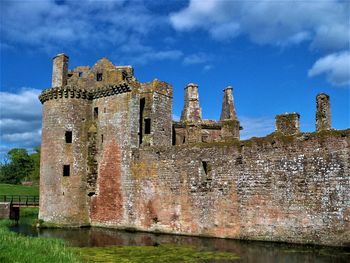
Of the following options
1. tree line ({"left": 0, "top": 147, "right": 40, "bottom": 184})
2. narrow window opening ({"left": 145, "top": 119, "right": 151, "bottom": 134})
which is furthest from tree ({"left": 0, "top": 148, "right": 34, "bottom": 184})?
narrow window opening ({"left": 145, "top": 119, "right": 151, "bottom": 134})

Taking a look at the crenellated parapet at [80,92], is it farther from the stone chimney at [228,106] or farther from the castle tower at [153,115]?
the stone chimney at [228,106]

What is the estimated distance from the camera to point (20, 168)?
85.9 meters

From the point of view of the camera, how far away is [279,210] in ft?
57.9

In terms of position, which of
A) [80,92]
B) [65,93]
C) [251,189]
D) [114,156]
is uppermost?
[80,92]

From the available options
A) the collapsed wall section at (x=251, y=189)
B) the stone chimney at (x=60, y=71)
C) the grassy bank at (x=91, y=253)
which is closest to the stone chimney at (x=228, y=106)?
the collapsed wall section at (x=251, y=189)

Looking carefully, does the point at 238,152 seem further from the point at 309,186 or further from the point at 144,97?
the point at 144,97

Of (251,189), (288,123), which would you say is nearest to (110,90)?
(251,189)

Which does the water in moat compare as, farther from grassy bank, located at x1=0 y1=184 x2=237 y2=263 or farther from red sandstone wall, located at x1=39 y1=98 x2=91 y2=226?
red sandstone wall, located at x1=39 y1=98 x2=91 y2=226

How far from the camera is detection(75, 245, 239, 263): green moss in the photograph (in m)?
13.9

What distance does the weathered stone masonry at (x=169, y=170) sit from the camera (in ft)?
55.0

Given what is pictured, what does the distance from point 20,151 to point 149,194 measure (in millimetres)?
77200

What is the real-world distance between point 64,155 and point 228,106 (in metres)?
14.8

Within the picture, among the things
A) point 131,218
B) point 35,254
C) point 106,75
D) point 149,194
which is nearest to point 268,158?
point 149,194

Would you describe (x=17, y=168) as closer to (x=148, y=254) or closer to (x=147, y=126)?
(x=147, y=126)
